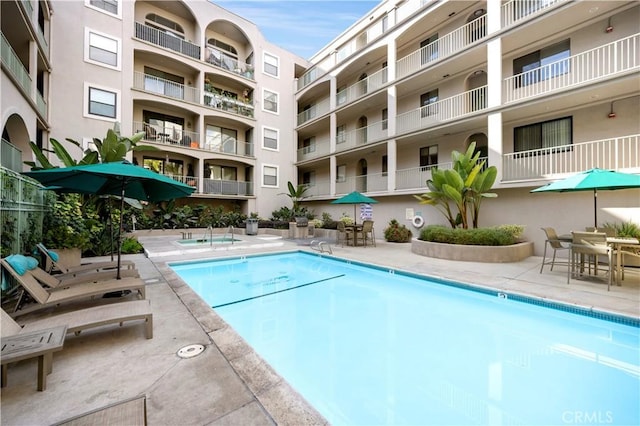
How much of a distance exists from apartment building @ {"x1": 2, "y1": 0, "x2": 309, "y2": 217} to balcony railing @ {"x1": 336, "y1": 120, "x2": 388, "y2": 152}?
17.9 feet

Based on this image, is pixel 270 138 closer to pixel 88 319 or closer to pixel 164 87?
pixel 164 87

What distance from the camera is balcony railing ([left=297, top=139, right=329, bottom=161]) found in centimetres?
2167

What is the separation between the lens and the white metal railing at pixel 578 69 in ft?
29.8

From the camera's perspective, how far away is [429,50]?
15.1 metres

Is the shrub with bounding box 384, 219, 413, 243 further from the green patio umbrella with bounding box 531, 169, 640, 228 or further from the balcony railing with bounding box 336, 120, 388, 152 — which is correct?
the green patio umbrella with bounding box 531, 169, 640, 228

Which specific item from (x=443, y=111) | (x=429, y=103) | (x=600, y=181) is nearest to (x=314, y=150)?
(x=429, y=103)

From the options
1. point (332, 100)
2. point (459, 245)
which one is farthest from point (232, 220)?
point (459, 245)

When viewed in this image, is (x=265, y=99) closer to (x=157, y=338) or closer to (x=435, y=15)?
(x=435, y=15)

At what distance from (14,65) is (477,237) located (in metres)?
17.9

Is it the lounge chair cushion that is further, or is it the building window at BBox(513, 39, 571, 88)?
the building window at BBox(513, 39, 571, 88)

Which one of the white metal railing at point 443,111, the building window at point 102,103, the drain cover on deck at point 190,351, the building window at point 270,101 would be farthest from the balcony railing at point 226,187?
the drain cover on deck at point 190,351

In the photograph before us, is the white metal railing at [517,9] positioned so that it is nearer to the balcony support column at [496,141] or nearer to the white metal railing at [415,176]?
the balcony support column at [496,141]

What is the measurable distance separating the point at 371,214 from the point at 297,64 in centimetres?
A: 1648

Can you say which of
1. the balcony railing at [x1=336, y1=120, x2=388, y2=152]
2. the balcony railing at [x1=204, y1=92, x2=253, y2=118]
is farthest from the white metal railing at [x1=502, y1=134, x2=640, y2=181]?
the balcony railing at [x1=204, y1=92, x2=253, y2=118]
